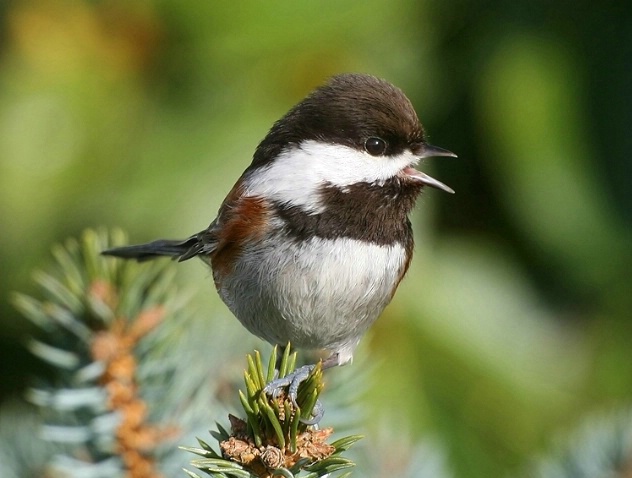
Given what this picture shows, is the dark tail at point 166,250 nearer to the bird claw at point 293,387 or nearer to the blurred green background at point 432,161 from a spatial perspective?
the blurred green background at point 432,161

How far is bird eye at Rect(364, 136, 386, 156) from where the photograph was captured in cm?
170

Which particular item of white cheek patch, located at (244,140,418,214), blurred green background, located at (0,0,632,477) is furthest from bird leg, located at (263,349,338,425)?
blurred green background, located at (0,0,632,477)

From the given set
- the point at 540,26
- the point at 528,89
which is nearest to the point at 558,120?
the point at 528,89

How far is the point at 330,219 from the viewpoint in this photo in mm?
A: 1666

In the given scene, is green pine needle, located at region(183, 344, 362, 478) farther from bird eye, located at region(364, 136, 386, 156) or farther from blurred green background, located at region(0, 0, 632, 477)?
blurred green background, located at region(0, 0, 632, 477)

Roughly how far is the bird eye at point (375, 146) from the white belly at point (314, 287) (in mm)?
181

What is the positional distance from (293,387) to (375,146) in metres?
0.61

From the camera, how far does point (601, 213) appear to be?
105 inches

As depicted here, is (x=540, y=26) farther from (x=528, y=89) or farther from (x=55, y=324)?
(x=55, y=324)

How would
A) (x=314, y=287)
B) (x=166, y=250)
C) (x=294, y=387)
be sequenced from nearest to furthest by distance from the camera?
(x=294, y=387) → (x=314, y=287) → (x=166, y=250)

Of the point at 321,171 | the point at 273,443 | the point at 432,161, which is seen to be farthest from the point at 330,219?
the point at 432,161

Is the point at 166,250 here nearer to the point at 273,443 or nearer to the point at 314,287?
the point at 314,287

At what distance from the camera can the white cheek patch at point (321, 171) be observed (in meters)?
1.69

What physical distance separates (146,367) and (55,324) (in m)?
0.16
